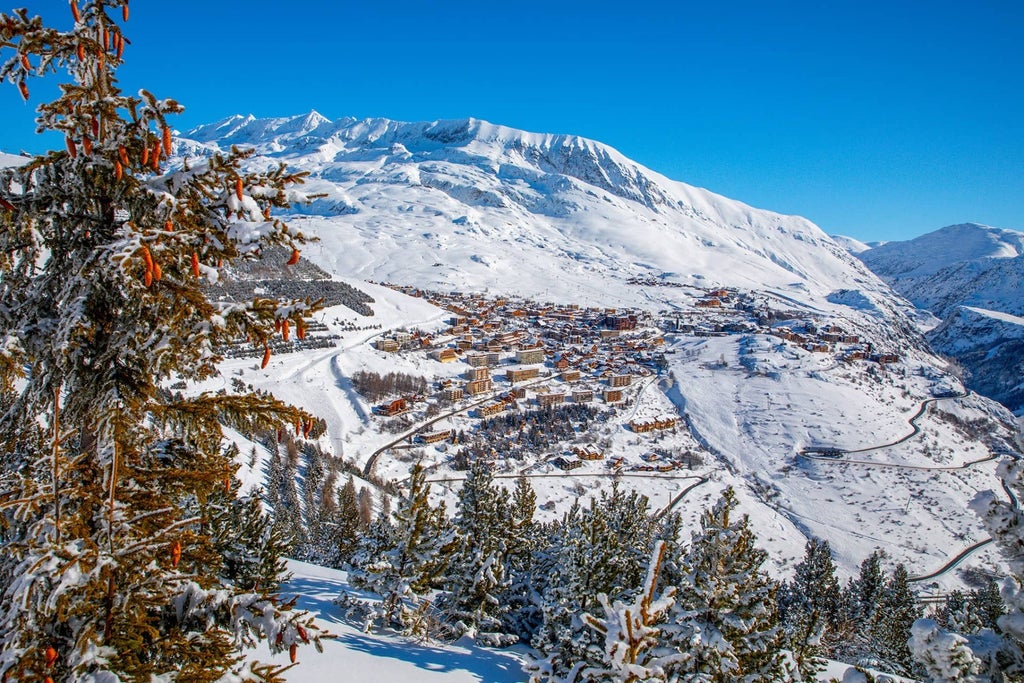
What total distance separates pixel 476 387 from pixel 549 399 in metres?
10.4

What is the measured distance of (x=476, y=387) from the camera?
75625 millimetres

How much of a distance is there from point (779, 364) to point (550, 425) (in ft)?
156

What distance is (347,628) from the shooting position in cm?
1444

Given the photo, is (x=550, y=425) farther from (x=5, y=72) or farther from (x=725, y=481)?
(x=5, y=72)

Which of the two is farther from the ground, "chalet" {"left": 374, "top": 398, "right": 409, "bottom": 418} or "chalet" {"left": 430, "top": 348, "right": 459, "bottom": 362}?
"chalet" {"left": 430, "top": 348, "right": 459, "bottom": 362}

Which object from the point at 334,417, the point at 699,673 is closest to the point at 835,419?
the point at 334,417

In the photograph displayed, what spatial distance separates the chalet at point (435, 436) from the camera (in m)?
57.7

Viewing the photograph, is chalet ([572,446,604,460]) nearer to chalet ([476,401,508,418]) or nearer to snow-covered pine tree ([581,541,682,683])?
chalet ([476,401,508,418])

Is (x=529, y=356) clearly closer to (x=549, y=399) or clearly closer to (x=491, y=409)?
(x=549, y=399)

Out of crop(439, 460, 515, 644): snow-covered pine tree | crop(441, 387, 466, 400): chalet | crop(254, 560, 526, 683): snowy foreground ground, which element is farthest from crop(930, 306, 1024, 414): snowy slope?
crop(254, 560, 526, 683): snowy foreground ground

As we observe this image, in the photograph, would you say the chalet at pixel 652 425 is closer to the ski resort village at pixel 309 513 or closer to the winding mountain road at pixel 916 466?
the ski resort village at pixel 309 513

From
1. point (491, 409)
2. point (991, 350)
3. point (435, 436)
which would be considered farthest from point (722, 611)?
point (991, 350)

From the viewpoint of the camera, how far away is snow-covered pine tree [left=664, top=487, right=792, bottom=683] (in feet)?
33.4

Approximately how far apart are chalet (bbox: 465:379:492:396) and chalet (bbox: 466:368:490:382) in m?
1.19
